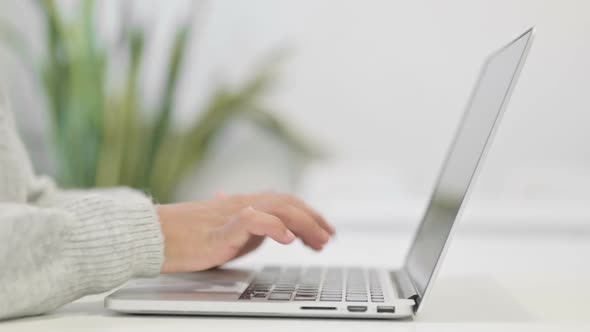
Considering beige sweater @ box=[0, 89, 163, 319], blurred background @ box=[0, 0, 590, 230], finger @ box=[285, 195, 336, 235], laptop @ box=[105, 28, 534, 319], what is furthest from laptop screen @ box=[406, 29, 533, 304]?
blurred background @ box=[0, 0, 590, 230]

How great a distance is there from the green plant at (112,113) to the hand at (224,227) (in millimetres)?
1816

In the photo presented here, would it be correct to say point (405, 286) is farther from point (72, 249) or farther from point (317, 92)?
point (317, 92)

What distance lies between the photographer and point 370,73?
2924 mm

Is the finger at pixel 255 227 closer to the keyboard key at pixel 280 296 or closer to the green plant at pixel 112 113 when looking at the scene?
the keyboard key at pixel 280 296

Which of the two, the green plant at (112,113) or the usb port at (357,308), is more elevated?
the usb port at (357,308)

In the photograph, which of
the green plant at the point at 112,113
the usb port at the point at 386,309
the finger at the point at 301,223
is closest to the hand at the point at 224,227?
the finger at the point at 301,223

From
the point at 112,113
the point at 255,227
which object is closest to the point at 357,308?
the point at 255,227

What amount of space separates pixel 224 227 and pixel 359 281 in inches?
6.1

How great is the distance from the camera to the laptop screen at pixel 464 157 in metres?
0.68

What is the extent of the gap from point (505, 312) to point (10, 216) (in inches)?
16.6

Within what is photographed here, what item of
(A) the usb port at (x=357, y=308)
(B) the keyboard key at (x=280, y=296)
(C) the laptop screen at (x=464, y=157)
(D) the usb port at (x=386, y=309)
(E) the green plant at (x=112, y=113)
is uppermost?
(C) the laptop screen at (x=464, y=157)

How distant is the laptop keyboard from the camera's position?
0.69 meters

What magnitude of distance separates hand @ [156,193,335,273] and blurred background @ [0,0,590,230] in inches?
72.5

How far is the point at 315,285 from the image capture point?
0.78 m
